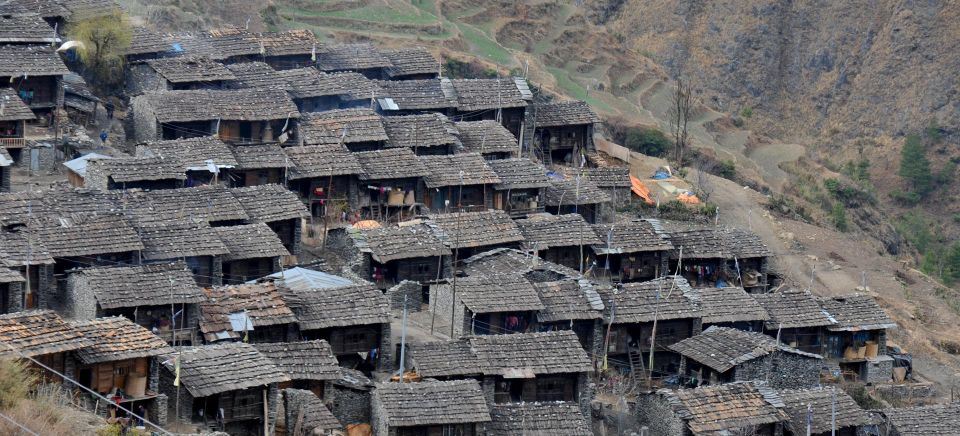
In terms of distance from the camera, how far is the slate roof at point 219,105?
65.8 metres

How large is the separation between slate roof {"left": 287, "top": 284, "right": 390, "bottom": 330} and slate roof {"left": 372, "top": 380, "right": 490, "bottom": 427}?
4.29 m

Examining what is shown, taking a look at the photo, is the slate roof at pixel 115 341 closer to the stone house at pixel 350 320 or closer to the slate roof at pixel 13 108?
the stone house at pixel 350 320

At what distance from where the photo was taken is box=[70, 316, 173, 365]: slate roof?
147ft

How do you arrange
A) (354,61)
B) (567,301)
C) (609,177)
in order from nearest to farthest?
1. (567,301)
2. (609,177)
3. (354,61)

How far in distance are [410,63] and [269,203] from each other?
60.4ft

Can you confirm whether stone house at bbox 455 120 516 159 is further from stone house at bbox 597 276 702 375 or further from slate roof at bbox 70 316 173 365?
slate roof at bbox 70 316 173 365

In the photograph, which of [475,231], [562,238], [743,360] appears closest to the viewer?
[743,360]

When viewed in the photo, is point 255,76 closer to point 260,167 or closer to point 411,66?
point 411,66

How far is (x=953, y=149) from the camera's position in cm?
11238

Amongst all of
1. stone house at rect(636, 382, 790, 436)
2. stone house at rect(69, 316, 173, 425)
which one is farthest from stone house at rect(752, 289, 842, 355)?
stone house at rect(69, 316, 173, 425)

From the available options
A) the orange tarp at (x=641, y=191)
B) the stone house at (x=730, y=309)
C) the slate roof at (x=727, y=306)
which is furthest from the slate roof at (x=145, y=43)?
the slate roof at (x=727, y=306)

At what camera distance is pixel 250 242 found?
56.7 m

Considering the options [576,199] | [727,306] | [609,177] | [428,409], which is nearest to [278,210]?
[576,199]

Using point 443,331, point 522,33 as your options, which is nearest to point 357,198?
point 443,331
